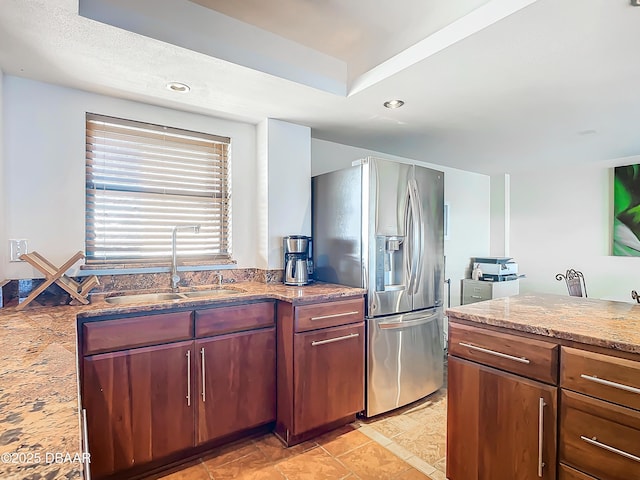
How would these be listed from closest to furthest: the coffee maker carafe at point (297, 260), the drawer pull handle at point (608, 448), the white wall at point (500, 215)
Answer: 1. the drawer pull handle at point (608, 448)
2. the coffee maker carafe at point (297, 260)
3. the white wall at point (500, 215)

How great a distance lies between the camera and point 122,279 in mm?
2252

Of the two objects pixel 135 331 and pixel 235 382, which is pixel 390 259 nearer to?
pixel 235 382

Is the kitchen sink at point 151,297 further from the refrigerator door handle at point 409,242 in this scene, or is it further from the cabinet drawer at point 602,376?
the cabinet drawer at point 602,376

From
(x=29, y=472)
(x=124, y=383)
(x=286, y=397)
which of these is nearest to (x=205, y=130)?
(x=124, y=383)

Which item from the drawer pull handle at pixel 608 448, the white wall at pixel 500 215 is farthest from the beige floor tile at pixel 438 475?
the white wall at pixel 500 215

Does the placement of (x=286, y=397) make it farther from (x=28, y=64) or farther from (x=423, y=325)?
(x=28, y=64)

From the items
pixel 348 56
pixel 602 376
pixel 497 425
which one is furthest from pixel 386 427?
pixel 348 56

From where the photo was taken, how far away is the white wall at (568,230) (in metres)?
3.91

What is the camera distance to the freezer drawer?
246 centimetres

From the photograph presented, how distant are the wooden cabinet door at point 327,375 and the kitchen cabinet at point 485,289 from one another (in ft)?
7.99

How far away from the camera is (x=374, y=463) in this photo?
1.99 meters

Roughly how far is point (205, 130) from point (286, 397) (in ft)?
6.43

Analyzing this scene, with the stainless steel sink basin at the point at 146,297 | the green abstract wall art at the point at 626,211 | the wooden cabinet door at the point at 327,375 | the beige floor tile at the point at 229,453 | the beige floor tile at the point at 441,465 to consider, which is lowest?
the beige floor tile at the point at 441,465

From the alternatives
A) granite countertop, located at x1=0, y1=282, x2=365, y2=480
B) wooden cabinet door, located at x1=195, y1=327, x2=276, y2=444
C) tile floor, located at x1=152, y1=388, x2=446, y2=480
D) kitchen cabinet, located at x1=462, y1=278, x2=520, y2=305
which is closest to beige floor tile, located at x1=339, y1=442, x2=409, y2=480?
tile floor, located at x1=152, y1=388, x2=446, y2=480
